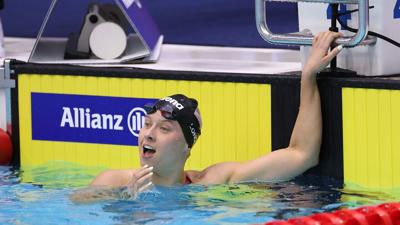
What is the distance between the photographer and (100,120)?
18.1 ft

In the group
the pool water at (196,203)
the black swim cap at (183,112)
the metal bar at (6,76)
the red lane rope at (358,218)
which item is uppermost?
the metal bar at (6,76)

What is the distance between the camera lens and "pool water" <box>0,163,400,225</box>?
15.0 feet

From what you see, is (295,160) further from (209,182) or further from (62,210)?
(62,210)

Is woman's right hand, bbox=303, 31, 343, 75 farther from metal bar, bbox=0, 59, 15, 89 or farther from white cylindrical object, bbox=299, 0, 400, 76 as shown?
metal bar, bbox=0, 59, 15, 89

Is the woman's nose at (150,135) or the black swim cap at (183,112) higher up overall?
the black swim cap at (183,112)

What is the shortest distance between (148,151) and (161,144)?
0.05 m

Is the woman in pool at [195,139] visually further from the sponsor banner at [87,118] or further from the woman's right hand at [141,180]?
the sponsor banner at [87,118]

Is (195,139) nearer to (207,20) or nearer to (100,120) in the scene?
(100,120)

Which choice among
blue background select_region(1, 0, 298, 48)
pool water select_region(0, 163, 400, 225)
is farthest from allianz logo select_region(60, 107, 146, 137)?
blue background select_region(1, 0, 298, 48)

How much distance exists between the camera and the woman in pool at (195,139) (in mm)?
4762

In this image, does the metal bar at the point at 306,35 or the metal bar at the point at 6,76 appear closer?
the metal bar at the point at 306,35

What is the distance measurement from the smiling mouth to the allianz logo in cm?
66

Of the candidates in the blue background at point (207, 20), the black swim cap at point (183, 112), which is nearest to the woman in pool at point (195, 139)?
the black swim cap at point (183, 112)

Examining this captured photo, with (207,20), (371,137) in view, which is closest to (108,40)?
(207,20)
